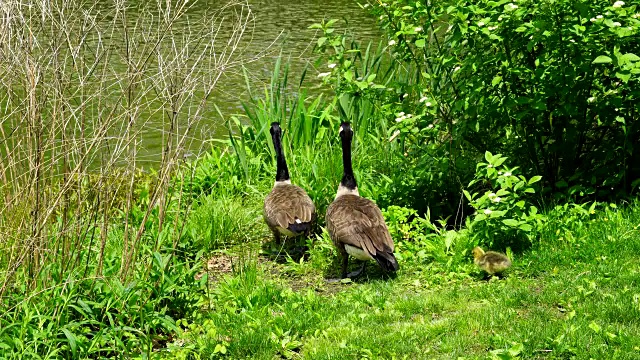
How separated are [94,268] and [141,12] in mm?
1869

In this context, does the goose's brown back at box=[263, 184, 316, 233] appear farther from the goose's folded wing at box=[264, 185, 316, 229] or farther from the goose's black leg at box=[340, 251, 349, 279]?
the goose's black leg at box=[340, 251, 349, 279]

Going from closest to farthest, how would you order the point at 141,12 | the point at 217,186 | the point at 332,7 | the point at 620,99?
the point at 141,12 < the point at 620,99 < the point at 217,186 < the point at 332,7

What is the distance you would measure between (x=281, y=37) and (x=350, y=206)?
447 inches

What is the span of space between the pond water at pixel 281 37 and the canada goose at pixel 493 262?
5308mm

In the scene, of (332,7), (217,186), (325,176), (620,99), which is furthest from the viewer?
(332,7)

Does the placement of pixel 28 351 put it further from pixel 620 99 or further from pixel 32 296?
pixel 620 99

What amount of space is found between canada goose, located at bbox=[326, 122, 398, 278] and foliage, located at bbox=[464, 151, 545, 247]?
78 centimetres

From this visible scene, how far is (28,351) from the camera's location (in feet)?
17.1

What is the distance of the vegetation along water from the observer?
213 inches

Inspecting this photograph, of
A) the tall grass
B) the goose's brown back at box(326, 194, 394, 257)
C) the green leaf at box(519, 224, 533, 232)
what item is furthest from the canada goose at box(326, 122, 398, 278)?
the tall grass

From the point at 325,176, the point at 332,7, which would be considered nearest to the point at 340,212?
the point at 325,176

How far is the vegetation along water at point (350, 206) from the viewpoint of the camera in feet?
17.7

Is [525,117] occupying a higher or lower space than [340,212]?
higher

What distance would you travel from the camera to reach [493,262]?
6344 mm
